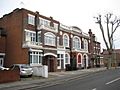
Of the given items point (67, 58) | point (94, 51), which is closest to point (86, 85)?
point (67, 58)

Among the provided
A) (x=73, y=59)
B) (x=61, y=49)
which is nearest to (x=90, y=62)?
(x=73, y=59)

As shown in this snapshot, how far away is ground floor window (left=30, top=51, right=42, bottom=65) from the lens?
129 feet

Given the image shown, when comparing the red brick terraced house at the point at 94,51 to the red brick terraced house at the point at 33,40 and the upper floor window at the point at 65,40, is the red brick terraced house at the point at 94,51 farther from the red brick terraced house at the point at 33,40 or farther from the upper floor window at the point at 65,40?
the red brick terraced house at the point at 33,40

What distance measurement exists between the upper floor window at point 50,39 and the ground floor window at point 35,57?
2960 mm

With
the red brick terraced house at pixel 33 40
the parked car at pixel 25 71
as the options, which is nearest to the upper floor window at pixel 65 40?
the red brick terraced house at pixel 33 40

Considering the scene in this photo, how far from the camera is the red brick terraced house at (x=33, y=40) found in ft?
129

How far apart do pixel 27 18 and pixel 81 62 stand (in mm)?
23715

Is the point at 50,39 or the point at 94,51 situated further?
the point at 94,51

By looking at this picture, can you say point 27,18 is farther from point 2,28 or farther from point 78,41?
point 78,41

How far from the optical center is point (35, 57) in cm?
4025

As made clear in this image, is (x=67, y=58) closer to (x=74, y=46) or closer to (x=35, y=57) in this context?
(x=74, y=46)

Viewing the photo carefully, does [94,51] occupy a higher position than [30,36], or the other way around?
[30,36]

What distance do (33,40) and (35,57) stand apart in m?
3.36

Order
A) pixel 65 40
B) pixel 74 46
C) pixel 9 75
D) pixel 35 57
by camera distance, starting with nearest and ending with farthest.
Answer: pixel 9 75, pixel 35 57, pixel 65 40, pixel 74 46
